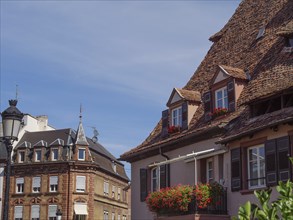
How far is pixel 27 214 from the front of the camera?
60.8 m

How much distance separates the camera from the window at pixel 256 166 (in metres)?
18.3

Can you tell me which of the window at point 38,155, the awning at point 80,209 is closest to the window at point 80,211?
the awning at point 80,209

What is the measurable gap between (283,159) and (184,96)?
6.84 m

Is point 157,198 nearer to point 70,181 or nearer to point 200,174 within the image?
point 200,174

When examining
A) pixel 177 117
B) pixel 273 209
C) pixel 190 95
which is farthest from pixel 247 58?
pixel 273 209

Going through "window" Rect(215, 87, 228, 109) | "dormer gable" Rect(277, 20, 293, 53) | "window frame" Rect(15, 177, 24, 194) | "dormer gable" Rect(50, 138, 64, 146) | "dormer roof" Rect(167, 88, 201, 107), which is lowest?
"window frame" Rect(15, 177, 24, 194)

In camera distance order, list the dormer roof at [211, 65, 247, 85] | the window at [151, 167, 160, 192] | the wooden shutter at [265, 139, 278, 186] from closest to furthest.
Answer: the wooden shutter at [265, 139, 278, 186] < the dormer roof at [211, 65, 247, 85] < the window at [151, 167, 160, 192]

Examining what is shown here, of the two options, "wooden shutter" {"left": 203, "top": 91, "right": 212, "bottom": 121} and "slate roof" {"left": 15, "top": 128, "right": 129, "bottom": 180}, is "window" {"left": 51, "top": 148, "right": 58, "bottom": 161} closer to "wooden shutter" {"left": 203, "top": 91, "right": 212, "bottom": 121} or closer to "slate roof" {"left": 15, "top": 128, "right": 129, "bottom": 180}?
"slate roof" {"left": 15, "top": 128, "right": 129, "bottom": 180}

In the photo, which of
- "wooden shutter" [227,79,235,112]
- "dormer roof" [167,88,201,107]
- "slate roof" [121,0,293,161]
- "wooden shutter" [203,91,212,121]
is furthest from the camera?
"dormer roof" [167,88,201,107]

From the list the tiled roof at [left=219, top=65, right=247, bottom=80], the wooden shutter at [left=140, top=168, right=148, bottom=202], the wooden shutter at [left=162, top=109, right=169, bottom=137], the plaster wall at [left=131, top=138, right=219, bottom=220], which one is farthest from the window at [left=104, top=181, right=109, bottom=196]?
the tiled roof at [left=219, top=65, right=247, bottom=80]

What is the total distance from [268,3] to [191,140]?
6813 millimetres

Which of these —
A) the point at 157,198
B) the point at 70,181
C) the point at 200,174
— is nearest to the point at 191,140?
the point at 200,174

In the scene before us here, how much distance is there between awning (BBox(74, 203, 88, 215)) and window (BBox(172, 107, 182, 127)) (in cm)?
3751

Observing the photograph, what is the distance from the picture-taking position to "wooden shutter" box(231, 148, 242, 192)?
1905 centimetres
